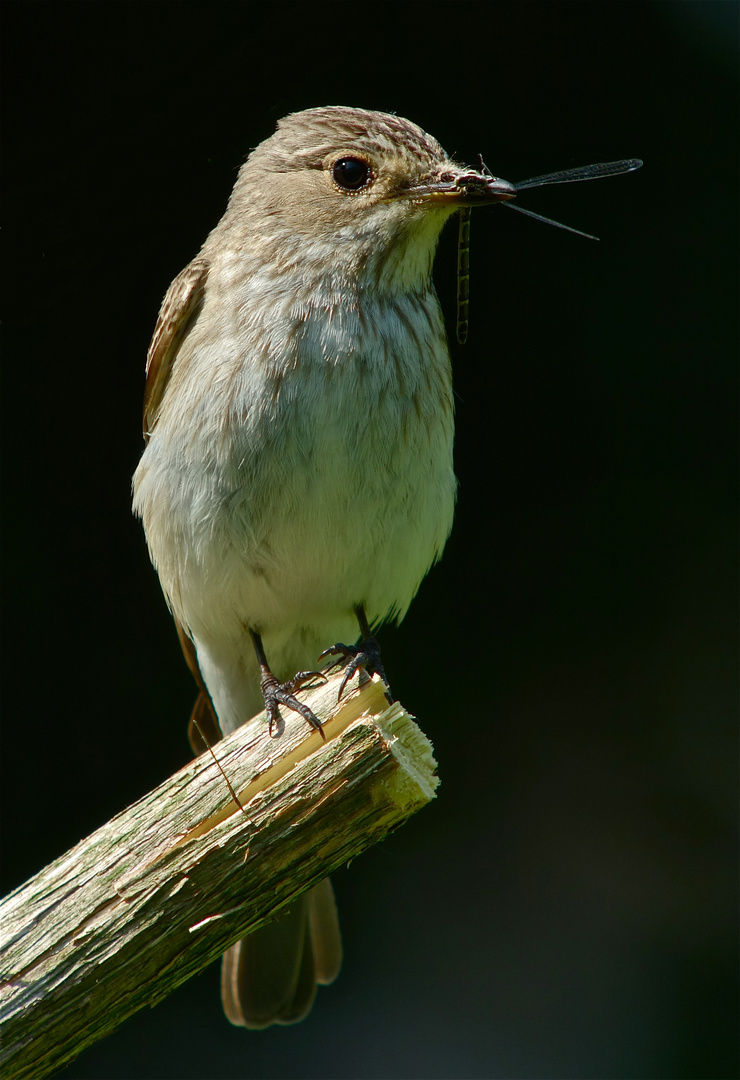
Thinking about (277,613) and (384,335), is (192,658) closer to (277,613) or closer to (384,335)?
(277,613)

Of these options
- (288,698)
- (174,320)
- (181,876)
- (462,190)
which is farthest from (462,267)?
(181,876)

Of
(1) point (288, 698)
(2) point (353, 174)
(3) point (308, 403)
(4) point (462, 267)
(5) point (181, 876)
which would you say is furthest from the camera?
(4) point (462, 267)

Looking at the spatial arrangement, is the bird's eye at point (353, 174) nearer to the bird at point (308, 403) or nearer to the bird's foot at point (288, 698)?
the bird at point (308, 403)

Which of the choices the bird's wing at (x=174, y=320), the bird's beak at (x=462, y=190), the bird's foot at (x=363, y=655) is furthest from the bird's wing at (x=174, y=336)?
the bird's beak at (x=462, y=190)

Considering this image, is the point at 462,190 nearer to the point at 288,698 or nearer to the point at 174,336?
the point at 174,336

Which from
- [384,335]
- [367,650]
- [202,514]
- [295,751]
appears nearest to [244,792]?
[295,751]

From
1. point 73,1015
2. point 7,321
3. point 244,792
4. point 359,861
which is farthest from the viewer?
point 359,861

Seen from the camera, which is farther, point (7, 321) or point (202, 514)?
point (7, 321)
